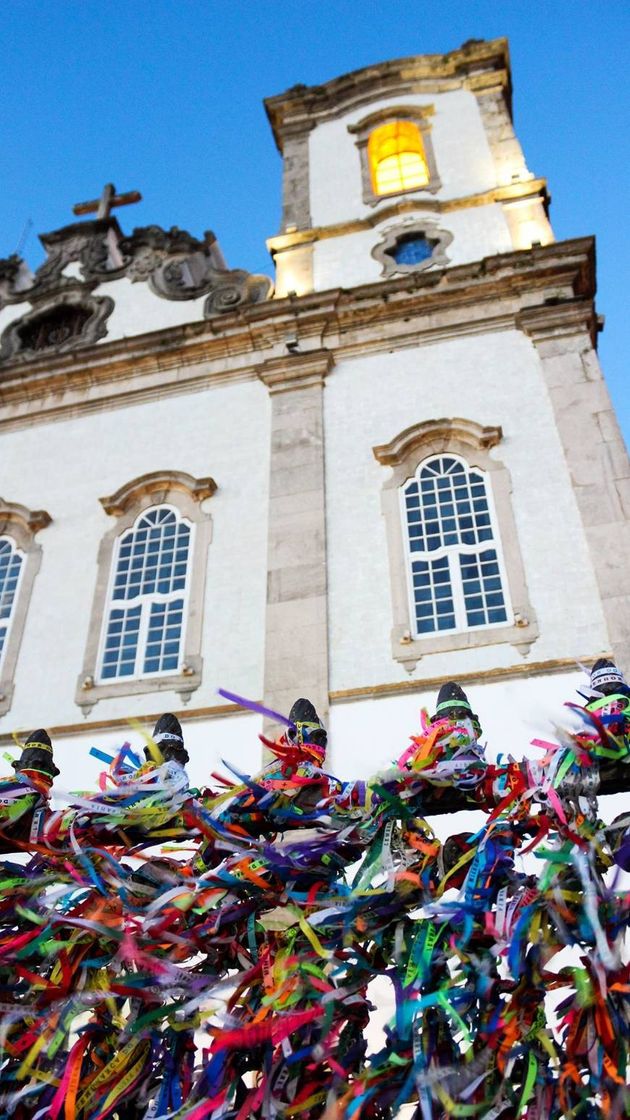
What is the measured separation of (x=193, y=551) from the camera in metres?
10.8

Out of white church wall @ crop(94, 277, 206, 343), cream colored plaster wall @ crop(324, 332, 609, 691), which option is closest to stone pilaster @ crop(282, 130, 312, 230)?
white church wall @ crop(94, 277, 206, 343)

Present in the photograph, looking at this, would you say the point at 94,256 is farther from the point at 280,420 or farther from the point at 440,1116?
the point at 440,1116

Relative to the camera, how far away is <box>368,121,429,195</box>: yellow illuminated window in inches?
611

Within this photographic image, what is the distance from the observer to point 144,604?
10.7 metres

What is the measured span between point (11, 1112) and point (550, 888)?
7.78ft

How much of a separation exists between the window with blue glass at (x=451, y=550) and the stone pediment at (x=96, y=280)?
194 inches

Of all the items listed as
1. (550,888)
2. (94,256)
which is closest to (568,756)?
(550,888)

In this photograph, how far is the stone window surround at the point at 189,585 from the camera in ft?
32.1

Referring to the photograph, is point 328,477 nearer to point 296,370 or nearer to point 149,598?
point 296,370

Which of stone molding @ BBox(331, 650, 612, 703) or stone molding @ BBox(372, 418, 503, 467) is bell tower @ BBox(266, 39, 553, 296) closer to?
stone molding @ BBox(372, 418, 503, 467)

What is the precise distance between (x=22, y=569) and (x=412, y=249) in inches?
295

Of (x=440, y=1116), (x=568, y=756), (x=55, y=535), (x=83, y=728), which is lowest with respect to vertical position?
(x=440, y=1116)

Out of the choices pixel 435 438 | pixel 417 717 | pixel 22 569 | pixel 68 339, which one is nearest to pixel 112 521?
pixel 22 569

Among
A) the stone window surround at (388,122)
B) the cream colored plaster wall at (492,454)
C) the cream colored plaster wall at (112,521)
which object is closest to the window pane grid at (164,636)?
the cream colored plaster wall at (112,521)
